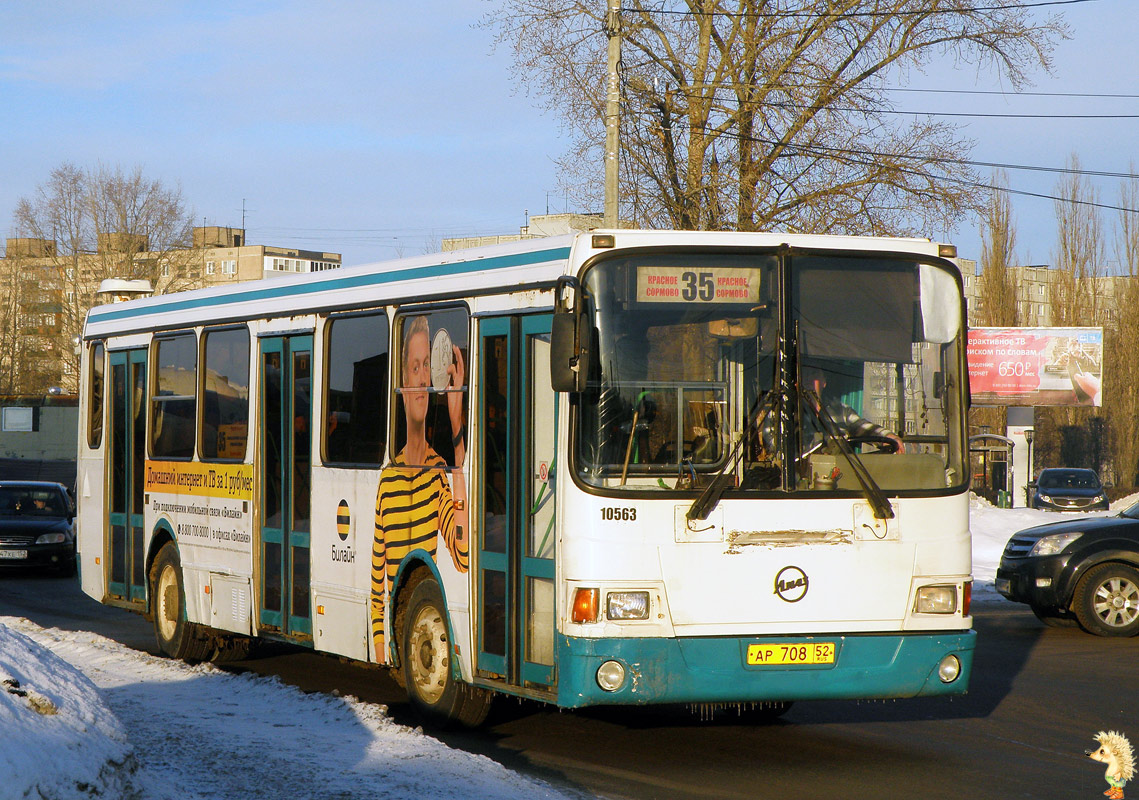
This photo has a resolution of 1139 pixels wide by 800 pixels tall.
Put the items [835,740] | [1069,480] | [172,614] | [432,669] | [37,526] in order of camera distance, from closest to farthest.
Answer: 1. [835,740]
2. [432,669]
3. [172,614]
4. [37,526]
5. [1069,480]

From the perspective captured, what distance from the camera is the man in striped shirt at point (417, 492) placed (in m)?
8.89

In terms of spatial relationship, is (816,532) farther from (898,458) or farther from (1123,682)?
(1123,682)

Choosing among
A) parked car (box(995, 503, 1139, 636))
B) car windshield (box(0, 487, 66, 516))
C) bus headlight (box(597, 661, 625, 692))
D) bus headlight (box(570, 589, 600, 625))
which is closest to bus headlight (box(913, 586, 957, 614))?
bus headlight (box(597, 661, 625, 692))

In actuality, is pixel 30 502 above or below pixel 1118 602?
above

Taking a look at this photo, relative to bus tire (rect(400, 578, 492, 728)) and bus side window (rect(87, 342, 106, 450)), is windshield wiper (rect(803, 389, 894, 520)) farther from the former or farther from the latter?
bus side window (rect(87, 342, 106, 450))

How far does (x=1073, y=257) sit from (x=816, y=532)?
5917 cm

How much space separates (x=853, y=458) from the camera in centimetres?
786

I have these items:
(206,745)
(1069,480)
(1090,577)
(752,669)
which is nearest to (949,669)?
(752,669)

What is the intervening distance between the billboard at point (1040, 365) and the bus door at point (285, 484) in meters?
39.7

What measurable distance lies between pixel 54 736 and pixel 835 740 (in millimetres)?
5234

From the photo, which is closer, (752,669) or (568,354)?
(568,354)

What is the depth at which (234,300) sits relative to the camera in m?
11.9

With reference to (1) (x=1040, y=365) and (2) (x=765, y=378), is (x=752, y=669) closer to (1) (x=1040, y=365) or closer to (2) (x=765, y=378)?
(2) (x=765, y=378)

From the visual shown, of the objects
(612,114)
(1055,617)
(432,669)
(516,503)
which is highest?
(612,114)
